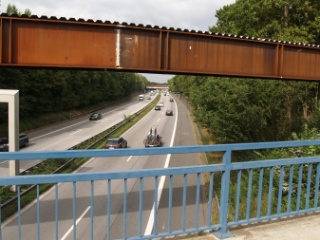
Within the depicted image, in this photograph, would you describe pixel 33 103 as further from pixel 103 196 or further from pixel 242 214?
pixel 242 214

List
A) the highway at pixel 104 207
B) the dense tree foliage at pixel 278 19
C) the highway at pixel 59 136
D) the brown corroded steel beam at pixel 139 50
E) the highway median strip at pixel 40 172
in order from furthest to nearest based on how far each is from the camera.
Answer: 1. the highway at pixel 59 136
2. the dense tree foliage at pixel 278 19
3. the highway median strip at pixel 40 172
4. the highway at pixel 104 207
5. the brown corroded steel beam at pixel 139 50

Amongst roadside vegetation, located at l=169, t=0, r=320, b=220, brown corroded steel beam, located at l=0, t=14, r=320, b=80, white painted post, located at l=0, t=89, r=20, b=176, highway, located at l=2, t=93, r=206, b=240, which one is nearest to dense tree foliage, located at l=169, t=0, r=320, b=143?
roadside vegetation, located at l=169, t=0, r=320, b=220

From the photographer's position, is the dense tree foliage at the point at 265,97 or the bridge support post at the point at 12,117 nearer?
the bridge support post at the point at 12,117

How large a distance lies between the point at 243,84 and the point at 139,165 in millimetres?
9389

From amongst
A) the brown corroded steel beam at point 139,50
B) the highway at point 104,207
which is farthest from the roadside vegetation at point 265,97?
the brown corroded steel beam at point 139,50

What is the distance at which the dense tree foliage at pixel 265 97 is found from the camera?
21778 mm

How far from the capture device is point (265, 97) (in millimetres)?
21703

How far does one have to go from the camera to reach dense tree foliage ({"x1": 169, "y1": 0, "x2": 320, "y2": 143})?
21.8 metres

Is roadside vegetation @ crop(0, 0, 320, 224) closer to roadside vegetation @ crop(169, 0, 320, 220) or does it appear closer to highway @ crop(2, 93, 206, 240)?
roadside vegetation @ crop(169, 0, 320, 220)

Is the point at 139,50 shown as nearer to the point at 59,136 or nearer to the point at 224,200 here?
the point at 224,200

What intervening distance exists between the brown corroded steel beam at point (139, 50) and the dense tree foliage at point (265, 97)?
36.7 feet

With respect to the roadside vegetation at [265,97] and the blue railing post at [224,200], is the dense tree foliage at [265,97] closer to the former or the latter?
the roadside vegetation at [265,97]

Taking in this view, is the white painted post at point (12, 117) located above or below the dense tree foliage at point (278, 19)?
below

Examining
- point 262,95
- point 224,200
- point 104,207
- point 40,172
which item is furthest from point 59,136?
point 224,200
